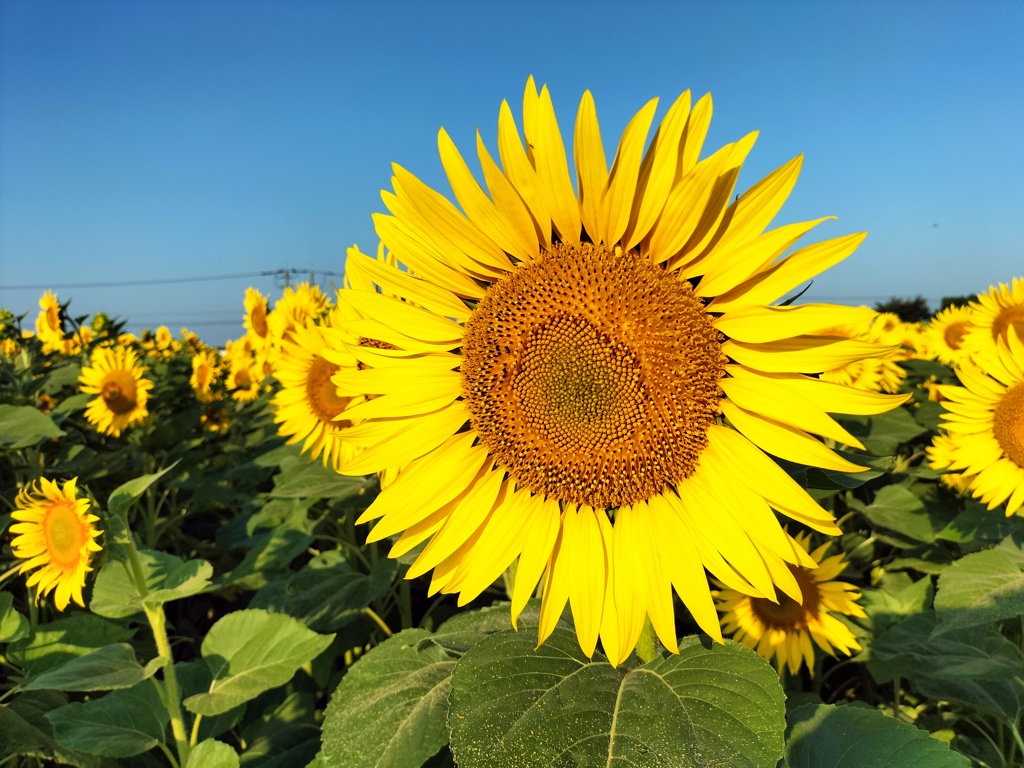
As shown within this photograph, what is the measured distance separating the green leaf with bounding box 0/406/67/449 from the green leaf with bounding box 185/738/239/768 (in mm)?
2135

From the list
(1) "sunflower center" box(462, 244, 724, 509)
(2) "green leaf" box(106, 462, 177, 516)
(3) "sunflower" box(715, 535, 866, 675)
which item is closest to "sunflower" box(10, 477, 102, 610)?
(2) "green leaf" box(106, 462, 177, 516)

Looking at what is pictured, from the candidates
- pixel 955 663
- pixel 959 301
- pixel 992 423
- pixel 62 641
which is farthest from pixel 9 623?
pixel 959 301

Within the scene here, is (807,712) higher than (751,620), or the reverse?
(807,712)

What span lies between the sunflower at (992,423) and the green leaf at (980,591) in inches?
20.8

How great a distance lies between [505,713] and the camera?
127 cm

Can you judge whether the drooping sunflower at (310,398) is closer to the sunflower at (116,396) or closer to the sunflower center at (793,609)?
the sunflower center at (793,609)

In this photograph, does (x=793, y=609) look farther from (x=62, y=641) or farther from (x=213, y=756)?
(x=62, y=641)

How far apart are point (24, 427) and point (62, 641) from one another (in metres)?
1.26

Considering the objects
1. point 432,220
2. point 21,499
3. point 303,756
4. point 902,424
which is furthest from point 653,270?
point 902,424

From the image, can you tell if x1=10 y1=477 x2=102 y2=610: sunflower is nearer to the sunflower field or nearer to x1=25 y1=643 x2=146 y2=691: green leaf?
the sunflower field

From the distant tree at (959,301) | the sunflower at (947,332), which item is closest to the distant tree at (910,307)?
the distant tree at (959,301)

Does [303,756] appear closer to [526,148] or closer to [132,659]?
[132,659]

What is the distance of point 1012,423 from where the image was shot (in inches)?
116

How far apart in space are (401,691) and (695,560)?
827mm
